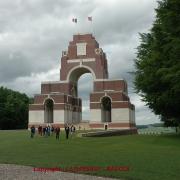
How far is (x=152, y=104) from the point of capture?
37469mm

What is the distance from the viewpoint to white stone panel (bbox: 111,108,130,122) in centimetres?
6981

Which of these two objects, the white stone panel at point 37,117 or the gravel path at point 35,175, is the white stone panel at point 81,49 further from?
the gravel path at point 35,175

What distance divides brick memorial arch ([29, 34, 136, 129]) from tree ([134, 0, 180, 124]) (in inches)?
1218

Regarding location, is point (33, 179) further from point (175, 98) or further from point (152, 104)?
point (152, 104)

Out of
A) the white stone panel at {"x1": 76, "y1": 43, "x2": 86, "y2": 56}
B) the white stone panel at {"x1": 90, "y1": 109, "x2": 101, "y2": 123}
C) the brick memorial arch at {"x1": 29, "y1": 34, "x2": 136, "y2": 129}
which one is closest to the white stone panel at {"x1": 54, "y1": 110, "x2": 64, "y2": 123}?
the brick memorial arch at {"x1": 29, "y1": 34, "x2": 136, "y2": 129}

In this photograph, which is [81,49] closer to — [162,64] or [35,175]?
[162,64]

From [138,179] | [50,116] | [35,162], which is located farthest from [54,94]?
[138,179]

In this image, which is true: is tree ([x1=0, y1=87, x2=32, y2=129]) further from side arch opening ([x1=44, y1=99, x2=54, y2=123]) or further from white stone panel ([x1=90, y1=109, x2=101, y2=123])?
white stone panel ([x1=90, y1=109, x2=101, y2=123])

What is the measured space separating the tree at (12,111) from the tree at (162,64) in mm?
49739

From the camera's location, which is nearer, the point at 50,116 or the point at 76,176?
the point at 76,176

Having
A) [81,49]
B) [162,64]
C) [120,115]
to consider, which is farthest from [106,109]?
[162,64]

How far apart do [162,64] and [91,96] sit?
1567 inches

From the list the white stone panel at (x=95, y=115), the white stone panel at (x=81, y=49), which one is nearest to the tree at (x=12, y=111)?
the white stone panel at (x=81, y=49)

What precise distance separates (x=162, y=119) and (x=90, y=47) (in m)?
33.9
